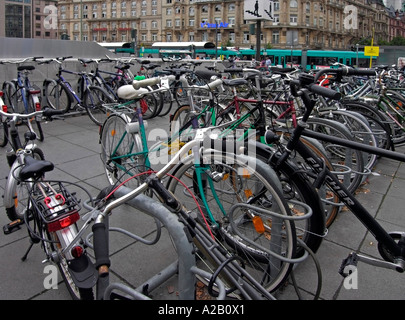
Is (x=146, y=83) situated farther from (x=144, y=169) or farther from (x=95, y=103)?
(x=95, y=103)

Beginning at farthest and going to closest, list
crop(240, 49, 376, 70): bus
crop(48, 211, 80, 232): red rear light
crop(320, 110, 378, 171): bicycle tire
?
crop(240, 49, 376, 70): bus, crop(320, 110, 378, 171): bicycle tire, crop(48, 211, 80, 232): red rear light

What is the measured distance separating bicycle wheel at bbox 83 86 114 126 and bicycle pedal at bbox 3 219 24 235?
4.27 metres

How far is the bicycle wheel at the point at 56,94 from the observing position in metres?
7.69

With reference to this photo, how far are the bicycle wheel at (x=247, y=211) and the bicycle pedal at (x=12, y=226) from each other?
4.92 feet

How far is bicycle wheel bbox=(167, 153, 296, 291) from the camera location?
84.6 inches

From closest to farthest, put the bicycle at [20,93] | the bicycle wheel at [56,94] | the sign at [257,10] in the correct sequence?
the bicycle at [20,93], the bicycle wheel at [56,94], the sign at [257,10]

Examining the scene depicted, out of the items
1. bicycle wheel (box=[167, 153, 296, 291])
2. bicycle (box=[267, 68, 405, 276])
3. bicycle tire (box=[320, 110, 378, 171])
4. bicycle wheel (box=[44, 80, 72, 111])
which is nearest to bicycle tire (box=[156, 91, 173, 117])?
bicycle wheel (box=[44, 80, 72, 111])

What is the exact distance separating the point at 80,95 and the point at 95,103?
0.99 metres

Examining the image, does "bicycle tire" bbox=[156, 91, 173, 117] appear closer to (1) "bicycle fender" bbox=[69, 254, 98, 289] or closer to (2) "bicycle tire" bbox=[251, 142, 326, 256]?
(2) "bicycle tire" bbox=[251, 142, 326, 256]

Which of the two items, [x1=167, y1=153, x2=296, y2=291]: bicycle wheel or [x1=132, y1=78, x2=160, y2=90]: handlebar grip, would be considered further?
[x1=132, y1=78, x2=160, y2=90]: handlebar grip

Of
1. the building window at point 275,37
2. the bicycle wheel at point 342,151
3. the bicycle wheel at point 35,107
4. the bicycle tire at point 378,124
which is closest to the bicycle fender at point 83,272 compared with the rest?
the bicycle wheel at point 342,151

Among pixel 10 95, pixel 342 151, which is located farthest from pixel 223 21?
pixel 342 151

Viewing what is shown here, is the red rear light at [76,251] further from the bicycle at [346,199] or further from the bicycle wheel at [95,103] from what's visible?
the bicycle wheel at [95,103]
